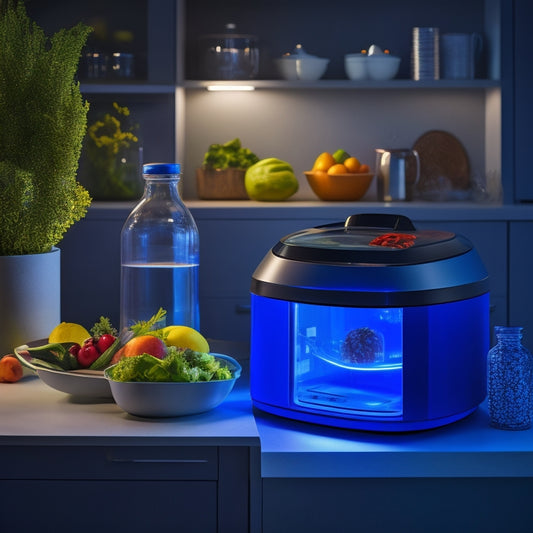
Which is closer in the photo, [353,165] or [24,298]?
[24,298]

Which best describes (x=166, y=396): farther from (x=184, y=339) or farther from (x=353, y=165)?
(x=353, y=165)

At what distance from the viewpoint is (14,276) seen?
157 centimetres

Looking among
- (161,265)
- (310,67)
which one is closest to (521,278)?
(310,67)

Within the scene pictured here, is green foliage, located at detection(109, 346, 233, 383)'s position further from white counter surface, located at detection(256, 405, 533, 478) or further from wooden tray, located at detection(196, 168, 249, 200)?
wooden tray, located at detection(196, 168, 249, 200)

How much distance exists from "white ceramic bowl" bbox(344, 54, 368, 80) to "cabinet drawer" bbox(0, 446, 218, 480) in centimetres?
229

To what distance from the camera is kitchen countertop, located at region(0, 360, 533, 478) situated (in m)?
1.15

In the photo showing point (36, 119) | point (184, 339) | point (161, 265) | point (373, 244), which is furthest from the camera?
point (161, 265)

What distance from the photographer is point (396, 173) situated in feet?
10.6

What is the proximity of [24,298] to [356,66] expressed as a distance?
6.54 feet

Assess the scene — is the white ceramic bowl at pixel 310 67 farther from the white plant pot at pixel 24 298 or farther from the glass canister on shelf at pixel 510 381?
the glass canister on shelf at pixel 510 381

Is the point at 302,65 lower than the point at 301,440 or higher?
higher

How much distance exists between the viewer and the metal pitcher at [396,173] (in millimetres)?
3236

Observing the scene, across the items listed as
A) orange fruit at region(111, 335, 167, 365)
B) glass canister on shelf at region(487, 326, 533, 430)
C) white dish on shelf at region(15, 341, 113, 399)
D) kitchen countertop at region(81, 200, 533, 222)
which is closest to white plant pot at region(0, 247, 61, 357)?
white dish on shelf at region(15, 341, 113, 399)

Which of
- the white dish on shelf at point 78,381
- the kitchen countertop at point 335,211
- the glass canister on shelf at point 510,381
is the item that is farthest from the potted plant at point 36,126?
the kitchen countertop at point 335,211
